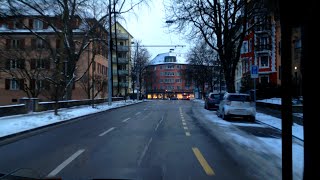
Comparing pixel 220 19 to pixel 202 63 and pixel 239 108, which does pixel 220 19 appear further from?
pixel 202 63

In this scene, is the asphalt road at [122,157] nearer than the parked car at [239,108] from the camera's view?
Yes

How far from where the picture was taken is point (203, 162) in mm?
10227

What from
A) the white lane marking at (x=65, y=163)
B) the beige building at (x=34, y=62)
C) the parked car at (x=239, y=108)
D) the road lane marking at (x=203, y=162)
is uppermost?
the beige building at (x=34, y=62)

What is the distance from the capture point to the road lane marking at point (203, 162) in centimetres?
895

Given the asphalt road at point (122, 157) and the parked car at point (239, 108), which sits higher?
the parked car at point (239, 108)

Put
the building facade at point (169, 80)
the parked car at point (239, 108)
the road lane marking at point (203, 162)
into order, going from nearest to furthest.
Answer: the road lane marking at point (203, 162)
the parked car at point (239, 108)
the building facade at point (169, 80)

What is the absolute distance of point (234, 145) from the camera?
1362 cm

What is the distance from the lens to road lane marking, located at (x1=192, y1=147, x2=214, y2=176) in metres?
8.95

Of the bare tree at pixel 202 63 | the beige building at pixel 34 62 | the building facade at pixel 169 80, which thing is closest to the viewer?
the beige building at pixel 34 62

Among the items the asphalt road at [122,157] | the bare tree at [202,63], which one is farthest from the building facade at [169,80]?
the asphalt road at [122,157]

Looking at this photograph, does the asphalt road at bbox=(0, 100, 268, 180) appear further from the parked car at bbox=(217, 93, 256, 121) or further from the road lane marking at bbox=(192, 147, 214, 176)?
the parked car at bbox=(217, 93, 256, 121)

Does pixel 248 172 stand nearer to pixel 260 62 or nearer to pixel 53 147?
pixel 53 147

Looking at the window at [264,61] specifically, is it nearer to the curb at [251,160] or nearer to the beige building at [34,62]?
the beige building at [34,62]

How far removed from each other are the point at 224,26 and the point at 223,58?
117 inches
